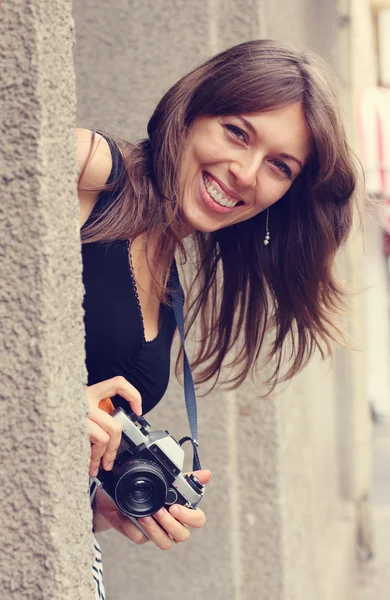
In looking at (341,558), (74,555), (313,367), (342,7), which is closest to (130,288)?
(74,555)

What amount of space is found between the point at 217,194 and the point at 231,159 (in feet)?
0.27

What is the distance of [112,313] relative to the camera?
1900 millimetres

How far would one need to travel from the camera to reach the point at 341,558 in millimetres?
4891

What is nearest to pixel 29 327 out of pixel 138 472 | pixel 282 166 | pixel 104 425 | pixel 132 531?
pixel 104 425

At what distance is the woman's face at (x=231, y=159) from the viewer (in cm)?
213

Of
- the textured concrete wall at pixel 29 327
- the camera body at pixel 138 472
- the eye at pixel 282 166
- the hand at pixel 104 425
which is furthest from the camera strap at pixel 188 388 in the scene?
the textured concrete wall at pixel 29 327

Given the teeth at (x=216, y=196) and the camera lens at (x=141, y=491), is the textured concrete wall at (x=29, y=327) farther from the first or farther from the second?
the teeth at (x=216, y=196)

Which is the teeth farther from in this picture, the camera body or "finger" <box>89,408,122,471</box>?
"finger" <box>89,408,122,471</box>

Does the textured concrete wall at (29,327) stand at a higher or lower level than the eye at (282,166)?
lower

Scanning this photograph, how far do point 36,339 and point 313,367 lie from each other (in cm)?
323

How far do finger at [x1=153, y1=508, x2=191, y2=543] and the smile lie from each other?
700 mm

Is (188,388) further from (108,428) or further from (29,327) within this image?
(29,327)

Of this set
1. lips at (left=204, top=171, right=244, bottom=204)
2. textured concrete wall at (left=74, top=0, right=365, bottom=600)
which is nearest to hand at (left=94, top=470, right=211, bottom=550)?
lips at (left=204, top=171, right=244, bottom=204)

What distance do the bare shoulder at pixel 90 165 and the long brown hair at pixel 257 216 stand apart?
0.05 metres
